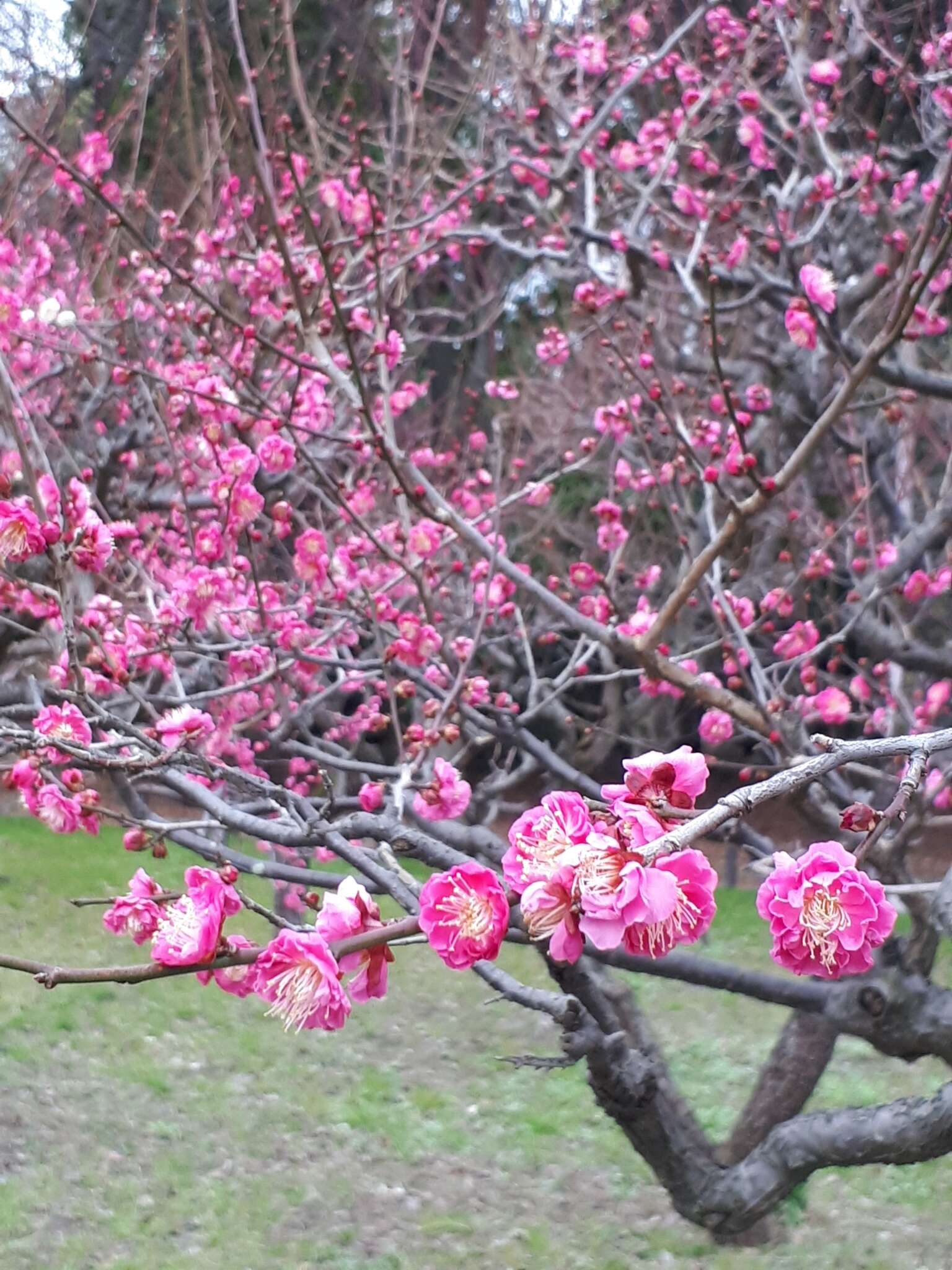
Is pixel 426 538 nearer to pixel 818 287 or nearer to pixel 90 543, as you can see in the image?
pixel 818 287

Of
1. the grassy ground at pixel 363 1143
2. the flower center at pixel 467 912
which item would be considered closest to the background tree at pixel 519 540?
the flower center at pixel 467 912

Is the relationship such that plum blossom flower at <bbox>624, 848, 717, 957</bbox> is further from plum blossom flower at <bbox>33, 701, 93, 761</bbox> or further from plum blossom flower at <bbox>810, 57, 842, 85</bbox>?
plum blossom flower at <bbox>810, 57, 842, 85</bbox>

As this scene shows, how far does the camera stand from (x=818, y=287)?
2707 mm

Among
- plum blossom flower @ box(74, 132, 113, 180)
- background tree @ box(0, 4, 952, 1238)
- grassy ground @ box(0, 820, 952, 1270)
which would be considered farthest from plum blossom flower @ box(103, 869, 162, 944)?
plum blossom flower @ box(74, 132, 113, 180)

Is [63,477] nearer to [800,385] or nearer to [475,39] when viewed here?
[800,385]

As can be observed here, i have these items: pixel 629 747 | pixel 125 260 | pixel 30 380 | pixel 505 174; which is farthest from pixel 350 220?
pixel 629 747

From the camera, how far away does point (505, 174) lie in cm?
754

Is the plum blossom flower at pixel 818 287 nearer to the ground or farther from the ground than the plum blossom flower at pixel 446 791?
farther from the ground

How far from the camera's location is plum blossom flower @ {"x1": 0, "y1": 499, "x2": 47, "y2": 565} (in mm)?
1748

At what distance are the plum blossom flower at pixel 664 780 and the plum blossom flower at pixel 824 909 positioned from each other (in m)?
0.10

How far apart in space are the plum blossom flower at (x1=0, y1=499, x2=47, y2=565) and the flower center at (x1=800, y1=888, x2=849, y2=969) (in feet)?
4.35

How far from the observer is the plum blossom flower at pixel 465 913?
923 millimetres

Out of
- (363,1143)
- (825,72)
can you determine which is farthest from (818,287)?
(363,1143)

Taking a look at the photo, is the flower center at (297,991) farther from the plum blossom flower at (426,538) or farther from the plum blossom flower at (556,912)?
the plum blossom flower at (426,538)
